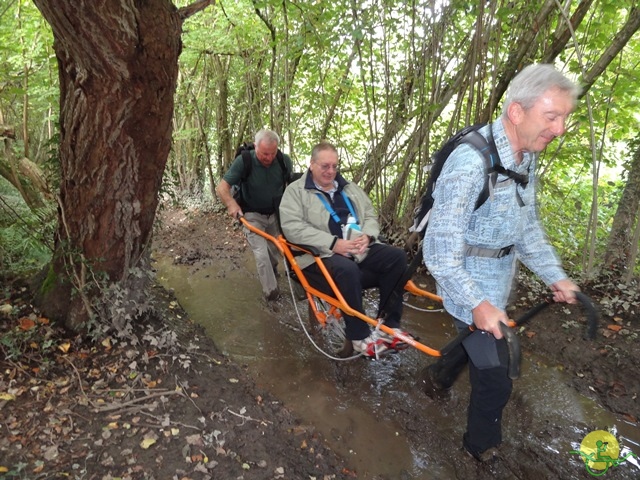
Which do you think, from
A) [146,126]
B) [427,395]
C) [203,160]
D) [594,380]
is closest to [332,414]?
[427,395]

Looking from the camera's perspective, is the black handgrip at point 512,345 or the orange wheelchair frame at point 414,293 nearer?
the black handgrip at point 512,345

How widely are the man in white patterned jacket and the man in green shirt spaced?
2.82m

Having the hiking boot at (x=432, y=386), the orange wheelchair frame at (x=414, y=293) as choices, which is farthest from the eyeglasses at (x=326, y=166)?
the hiking boot at (x=432, y=386)

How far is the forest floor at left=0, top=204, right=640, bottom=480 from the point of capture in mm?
2307

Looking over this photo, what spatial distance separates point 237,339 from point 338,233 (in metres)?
1.50

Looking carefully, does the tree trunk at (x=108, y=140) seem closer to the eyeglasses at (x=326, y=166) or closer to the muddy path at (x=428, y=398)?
the eyeglasses at (x=326, y=166)

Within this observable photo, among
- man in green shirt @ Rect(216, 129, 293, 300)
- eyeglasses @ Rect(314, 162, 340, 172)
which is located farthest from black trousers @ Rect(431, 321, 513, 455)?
man in green shirt @ Rect(216, 129, 293, 300)

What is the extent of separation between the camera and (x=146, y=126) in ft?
9.53

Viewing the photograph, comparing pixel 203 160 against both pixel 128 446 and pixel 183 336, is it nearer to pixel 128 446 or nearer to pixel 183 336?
pixel 183 336

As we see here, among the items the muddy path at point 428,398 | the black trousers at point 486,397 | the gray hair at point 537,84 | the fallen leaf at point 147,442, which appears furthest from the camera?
the muddy path at point 428,398

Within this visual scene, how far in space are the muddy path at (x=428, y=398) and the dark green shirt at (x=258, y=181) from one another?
1194 millimetres

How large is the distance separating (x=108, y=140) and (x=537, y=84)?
2.52 meters

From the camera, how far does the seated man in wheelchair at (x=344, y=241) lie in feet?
10.8

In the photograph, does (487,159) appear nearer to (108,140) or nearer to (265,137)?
(108,140)
